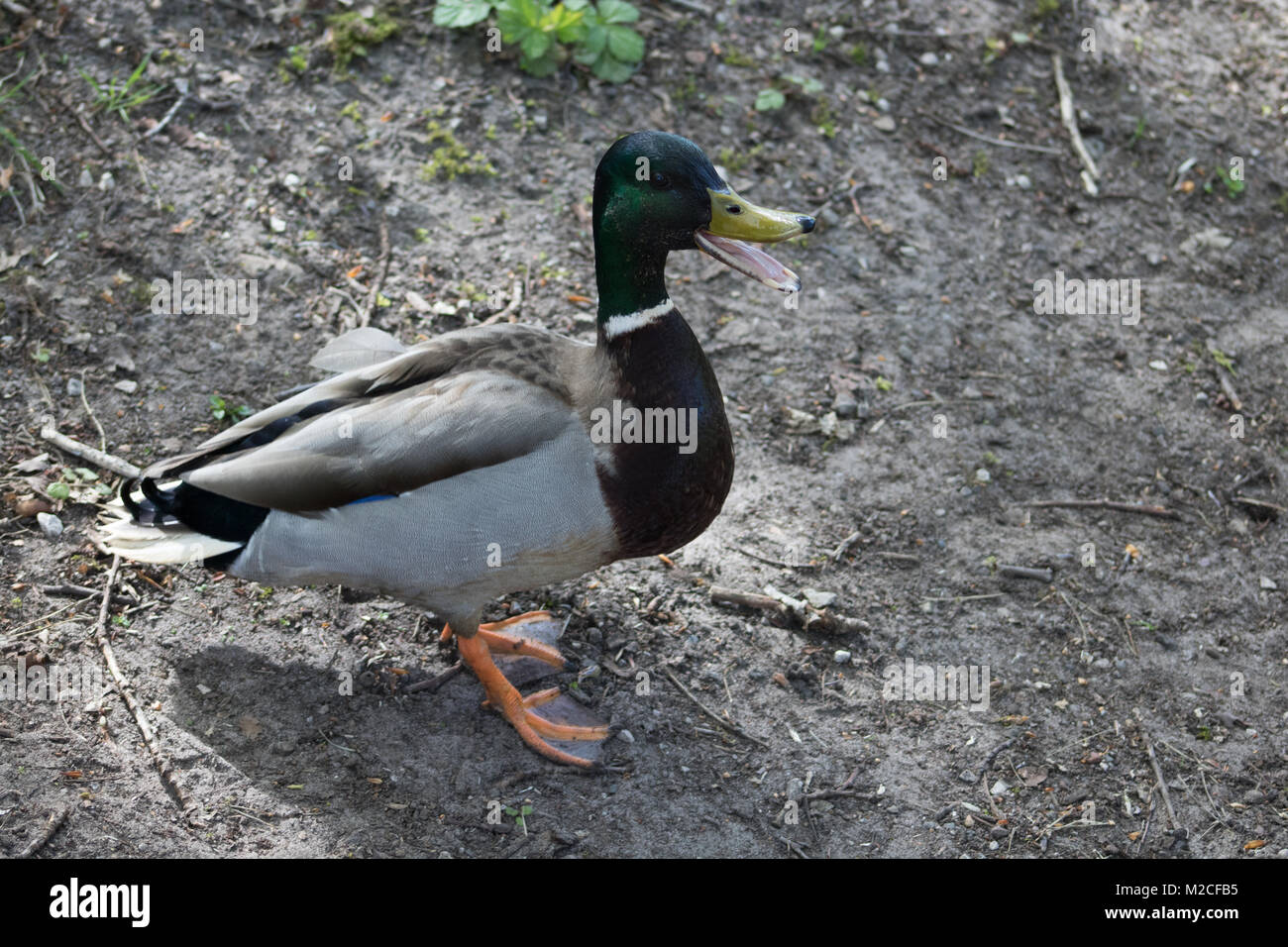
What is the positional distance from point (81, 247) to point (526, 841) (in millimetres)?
3195

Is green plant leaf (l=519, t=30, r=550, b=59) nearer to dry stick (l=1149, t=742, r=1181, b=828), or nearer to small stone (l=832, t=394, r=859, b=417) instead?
small stone (l=832, t=394, r=859, b=417)

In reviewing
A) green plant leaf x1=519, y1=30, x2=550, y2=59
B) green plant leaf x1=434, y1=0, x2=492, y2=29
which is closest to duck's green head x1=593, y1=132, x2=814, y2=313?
green plant leaf x1=519, y1=30, x2=550, y2=59

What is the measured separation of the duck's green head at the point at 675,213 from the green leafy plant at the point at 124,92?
9.61ft

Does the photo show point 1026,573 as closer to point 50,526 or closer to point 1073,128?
point 1073,128

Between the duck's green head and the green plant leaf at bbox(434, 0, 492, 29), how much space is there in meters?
2.56

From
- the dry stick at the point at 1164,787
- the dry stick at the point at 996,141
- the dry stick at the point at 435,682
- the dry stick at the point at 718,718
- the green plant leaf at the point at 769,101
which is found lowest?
the dry stick at the point at 1164,787

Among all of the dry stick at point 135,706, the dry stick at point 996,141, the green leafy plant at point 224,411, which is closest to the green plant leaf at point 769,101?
the dry stick at point 996,141

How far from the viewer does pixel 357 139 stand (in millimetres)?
5434

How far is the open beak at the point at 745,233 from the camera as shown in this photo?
3.35m

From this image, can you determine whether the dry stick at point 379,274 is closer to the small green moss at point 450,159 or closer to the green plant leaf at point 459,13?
the small green moss at point 450,159

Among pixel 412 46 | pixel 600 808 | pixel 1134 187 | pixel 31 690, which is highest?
pixel 412 46

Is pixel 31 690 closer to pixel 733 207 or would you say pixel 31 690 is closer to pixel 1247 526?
pixel 733 207

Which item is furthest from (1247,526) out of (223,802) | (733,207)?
(223,802)

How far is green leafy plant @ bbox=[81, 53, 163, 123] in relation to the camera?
17.1ft
